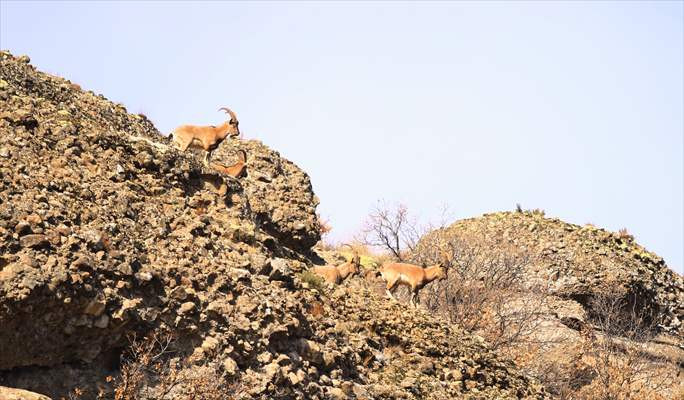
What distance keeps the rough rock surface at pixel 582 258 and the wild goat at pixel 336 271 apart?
1171 centimetres

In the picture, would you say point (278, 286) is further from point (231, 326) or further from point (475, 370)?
point (475, 370)

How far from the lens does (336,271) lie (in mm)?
18297

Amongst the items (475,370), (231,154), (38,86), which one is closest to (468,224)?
(231,154)

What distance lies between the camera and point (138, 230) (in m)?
11.6

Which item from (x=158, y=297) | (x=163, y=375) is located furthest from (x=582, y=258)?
(x=163, y=375)

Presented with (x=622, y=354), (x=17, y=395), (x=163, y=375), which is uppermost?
(x=622, y=354)

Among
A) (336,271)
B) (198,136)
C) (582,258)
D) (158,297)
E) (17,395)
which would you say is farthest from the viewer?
(582,258)

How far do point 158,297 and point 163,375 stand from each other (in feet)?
3.40

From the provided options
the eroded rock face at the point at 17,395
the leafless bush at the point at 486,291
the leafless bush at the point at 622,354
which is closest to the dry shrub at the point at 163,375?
the eroded rock face at the point at 17,395

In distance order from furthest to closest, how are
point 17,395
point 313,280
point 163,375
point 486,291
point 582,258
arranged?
point 582,258
point 486,291
point 313,280
point 163,375
point 17,395

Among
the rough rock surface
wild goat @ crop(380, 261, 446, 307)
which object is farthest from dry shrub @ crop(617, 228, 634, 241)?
wild goat @ crop(380, 261, 446, 307)

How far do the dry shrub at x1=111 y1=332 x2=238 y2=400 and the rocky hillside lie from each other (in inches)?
0.8

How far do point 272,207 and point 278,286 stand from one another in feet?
24.4

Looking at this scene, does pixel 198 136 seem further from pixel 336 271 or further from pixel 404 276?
pixel 404 276
